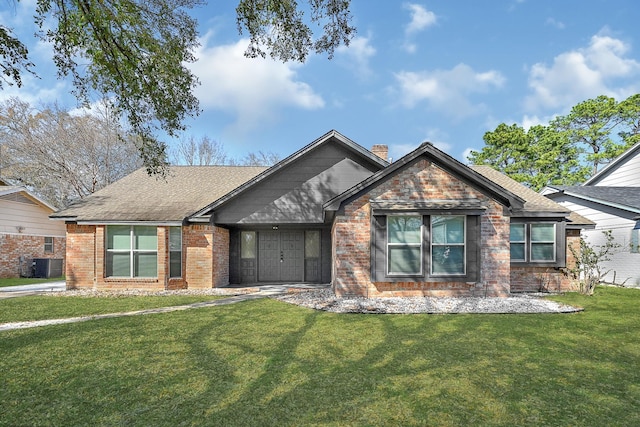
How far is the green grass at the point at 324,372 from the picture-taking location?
3.59 meters

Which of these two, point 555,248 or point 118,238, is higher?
point 118,238

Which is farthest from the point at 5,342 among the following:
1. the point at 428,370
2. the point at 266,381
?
the point at 428,370

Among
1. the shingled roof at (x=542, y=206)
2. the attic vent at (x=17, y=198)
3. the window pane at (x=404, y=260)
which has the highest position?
the attic vent at (x=17, y=198)

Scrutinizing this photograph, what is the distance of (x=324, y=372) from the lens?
15.5 feet

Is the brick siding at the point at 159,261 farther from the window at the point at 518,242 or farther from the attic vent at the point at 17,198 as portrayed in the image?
the window at the point at 518,242

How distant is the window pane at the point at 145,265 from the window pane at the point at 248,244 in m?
3.48

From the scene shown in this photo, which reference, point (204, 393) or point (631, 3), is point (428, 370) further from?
point (631, 3)

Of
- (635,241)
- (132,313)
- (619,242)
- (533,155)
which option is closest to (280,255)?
(132,313)

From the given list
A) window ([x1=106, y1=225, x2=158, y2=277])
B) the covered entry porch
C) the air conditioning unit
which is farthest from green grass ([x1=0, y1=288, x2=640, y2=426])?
the air conditioning unit

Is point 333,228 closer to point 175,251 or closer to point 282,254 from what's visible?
point 282,254

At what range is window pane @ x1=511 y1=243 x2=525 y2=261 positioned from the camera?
40.1 feet

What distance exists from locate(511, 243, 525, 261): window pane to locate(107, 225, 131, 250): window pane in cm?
1374

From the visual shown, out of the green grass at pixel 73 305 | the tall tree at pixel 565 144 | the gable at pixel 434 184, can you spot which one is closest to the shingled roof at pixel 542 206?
the gable at pixel 434 184

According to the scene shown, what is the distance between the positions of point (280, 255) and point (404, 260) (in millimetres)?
6434
